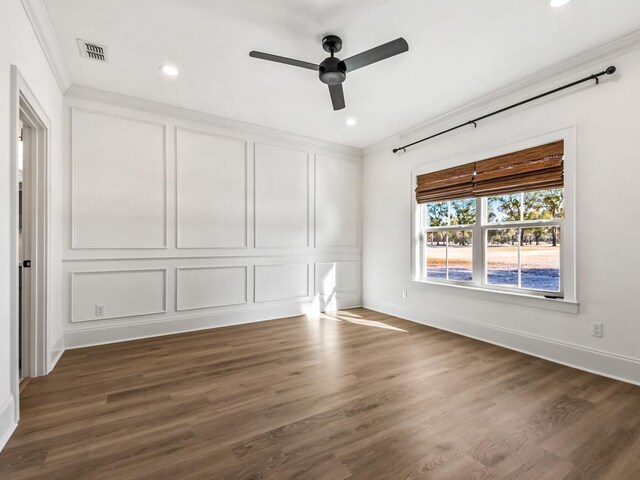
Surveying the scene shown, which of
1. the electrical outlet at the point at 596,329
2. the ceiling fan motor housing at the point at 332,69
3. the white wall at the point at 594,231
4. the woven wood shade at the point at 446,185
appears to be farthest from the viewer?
the woven wood shade at the point at 446,185

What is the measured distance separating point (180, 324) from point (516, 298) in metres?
3.84

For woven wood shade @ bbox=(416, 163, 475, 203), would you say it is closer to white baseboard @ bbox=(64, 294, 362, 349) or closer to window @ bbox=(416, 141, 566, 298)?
window @ bbox=(416, 141, 566, 298)

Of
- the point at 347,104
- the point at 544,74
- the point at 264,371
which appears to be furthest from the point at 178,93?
the point at 544,74

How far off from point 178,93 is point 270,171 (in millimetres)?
1516

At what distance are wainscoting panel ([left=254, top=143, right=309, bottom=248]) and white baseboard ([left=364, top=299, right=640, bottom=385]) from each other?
2.09 metres

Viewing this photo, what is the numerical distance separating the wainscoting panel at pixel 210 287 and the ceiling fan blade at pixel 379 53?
290 cm

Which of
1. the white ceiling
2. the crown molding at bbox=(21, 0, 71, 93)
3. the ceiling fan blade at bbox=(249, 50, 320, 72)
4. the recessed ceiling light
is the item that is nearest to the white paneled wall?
the crown molding at bbox=(21, 0, 71, 93)

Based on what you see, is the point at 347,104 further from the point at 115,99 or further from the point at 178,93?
the point at 115,99

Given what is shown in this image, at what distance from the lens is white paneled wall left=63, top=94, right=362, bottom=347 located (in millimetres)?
3393

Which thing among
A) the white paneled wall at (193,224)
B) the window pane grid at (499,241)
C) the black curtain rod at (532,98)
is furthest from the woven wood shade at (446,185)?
the white paneled wall at (193,224)

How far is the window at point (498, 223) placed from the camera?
3066 millimetres

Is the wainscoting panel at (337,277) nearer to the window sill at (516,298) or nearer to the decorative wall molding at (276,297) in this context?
the decorative wall molding at (276,297)

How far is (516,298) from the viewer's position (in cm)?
329

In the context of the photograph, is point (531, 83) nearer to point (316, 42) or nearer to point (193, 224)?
point (316, 42)
